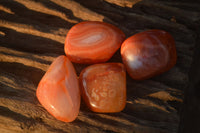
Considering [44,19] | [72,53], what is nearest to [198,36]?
[72,53]

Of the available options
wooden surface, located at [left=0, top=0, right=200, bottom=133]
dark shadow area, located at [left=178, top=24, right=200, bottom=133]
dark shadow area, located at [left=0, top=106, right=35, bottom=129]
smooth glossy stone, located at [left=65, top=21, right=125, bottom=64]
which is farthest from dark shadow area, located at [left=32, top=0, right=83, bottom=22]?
dark shadow area, located at [left=178, top=24, right=200, bottom=133]

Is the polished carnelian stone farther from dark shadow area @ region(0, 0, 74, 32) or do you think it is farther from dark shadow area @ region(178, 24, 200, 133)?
dark shadow area @ region(178, 24, 200, 133)

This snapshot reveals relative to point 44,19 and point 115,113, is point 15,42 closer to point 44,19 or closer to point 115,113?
point 44,19

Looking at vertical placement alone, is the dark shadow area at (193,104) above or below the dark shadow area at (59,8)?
below

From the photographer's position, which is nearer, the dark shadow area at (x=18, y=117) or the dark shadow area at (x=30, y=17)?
the dark shadow area at (x=18, y=117)

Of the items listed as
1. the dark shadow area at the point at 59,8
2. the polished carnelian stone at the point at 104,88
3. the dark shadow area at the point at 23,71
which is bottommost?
the dark shadow area at the point at 23,71

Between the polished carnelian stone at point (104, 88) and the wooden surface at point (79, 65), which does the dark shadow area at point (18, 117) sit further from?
the polished carnelian stone at point (104, 88)

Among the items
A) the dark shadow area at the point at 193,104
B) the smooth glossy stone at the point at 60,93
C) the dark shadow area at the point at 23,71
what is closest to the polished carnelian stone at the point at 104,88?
the smooth glossy stone at the point at 60,93

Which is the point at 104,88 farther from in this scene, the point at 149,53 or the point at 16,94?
the point at 16,94
